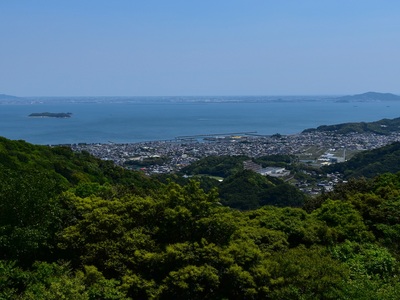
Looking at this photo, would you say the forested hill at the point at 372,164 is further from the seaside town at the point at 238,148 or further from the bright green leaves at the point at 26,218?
the bright green leaves at the point at 26,218

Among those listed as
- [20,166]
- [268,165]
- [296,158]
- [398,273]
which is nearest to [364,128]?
[296,158]

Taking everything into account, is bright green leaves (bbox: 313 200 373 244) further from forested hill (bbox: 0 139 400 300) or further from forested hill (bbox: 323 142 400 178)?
forested hill (bbox: 323 142 400 178)

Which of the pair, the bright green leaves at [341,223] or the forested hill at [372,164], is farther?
the forested hill at [372,164]

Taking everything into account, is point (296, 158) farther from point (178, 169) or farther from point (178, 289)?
point (178, 289)

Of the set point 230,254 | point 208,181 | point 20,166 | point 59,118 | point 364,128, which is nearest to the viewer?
point 230,254

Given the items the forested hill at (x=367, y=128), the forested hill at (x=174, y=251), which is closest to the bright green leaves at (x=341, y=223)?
the forested hill at (x=174, y=251)

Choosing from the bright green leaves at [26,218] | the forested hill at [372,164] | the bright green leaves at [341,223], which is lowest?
the forested hill at [372,164]

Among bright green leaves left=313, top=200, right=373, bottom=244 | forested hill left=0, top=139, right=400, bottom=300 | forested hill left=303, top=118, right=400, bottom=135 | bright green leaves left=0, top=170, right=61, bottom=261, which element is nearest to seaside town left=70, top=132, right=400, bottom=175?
forested hill left=303, top=118, right=400, bottom=135
